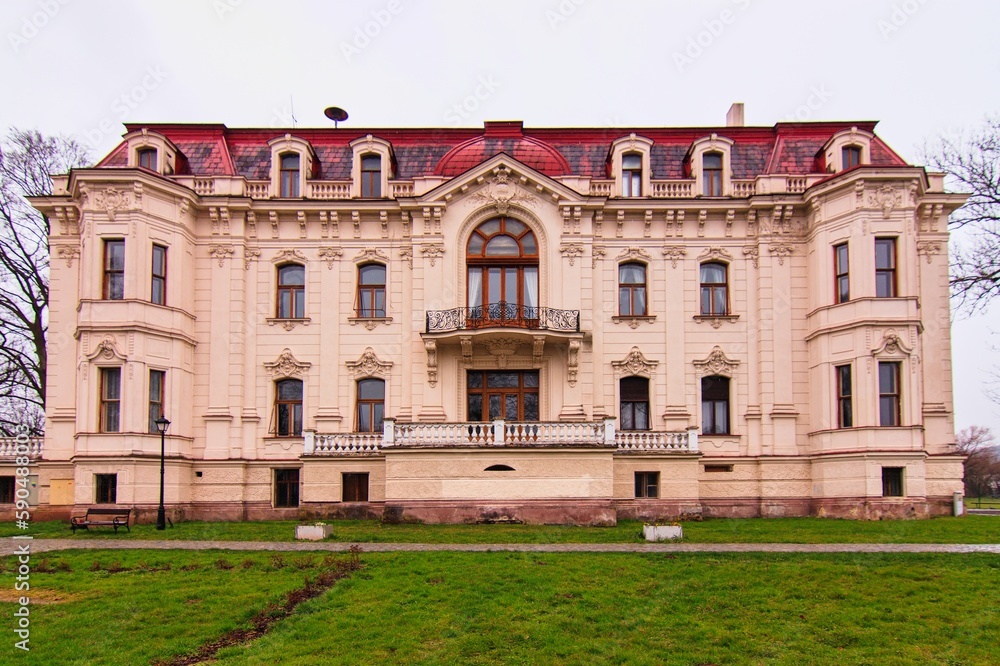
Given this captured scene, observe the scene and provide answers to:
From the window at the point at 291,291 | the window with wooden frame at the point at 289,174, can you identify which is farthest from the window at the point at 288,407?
the window with wooden frame at the point at 289,174

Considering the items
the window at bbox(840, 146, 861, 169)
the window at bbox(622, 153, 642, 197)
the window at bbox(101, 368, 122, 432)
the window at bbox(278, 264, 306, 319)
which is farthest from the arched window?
the window at bbox(101, 368, 122, 432)

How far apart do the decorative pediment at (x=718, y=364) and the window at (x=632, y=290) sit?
2633 mm

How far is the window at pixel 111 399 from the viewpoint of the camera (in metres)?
25.4

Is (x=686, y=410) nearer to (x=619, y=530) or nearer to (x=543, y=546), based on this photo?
(x=619, y=530)

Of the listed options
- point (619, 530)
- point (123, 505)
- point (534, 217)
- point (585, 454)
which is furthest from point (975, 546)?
point (123, 505)

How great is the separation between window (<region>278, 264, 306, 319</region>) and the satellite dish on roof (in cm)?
650

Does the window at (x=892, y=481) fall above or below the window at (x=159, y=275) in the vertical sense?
below

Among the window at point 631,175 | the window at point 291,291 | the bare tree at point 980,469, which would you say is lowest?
the bare tree at point 980,469

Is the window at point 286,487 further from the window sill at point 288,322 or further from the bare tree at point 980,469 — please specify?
the bare tree at point 980,469

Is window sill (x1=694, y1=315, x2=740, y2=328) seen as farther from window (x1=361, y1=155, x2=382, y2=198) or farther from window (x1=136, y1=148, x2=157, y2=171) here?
window (x1=136, y1=148, x2=157, y2=171)

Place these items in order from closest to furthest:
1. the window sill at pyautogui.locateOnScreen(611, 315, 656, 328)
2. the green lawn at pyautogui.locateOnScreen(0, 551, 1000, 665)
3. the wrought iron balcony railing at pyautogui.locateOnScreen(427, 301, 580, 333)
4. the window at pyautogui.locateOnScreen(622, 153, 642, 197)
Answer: the green lawn at pyautogui.locateOnScreen(0, 551, 1000, 665) < the wrought iron balcony railing at pyautogui.locateOnScreen(427, 301, 580, 333) < the window sill at pyautogui.locateOnScreen(611, 315, 656, 328) < the window at pyautogui.locateOnScreen(622, 153, 642, 197)

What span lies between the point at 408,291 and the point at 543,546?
13.1 m

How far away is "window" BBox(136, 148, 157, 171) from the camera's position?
91.5 feet

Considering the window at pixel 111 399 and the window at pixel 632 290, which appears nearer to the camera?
the window at pixel 111 399
